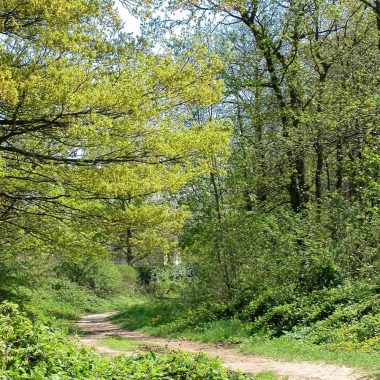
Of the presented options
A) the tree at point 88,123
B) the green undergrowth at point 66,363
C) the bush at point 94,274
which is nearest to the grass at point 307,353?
the green undergrowth at point 66,363

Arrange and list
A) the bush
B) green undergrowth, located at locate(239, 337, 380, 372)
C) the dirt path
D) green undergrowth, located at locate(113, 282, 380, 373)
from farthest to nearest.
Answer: the bush → green undergrowth, located at locate(113, 282, 380, 373) → green undergrowth, located at locate(239, 337, 380, 372) → the dirt path

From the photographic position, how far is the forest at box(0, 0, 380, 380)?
844 cm

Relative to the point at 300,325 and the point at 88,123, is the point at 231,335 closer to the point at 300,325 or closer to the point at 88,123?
the point at 300,325

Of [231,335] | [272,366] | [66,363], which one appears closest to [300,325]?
[231,335]

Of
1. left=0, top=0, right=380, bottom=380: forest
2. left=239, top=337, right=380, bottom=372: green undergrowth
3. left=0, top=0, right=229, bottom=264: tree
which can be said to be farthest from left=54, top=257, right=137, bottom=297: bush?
left=239, top=337, right=380, bottom=372: green undergrowth

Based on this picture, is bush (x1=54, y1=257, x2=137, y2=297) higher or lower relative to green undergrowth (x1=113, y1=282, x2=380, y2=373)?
higher

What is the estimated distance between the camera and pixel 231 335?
1376 centimetres

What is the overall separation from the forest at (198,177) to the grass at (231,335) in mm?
79

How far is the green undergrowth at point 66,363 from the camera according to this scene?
554 centimetres

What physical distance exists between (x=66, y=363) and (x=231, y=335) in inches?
329

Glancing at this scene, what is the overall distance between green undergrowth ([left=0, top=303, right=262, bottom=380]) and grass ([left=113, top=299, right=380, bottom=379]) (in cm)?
278

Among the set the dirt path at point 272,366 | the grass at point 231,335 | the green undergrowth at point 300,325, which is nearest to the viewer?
the dirt path at point 272,366

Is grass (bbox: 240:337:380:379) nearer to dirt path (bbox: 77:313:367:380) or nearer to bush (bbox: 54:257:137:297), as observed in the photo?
dirt path (bbox: 77:313:367:380)

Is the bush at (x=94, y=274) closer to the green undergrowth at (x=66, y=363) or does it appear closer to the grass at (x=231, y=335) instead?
the grass at (x=231, y=335)
